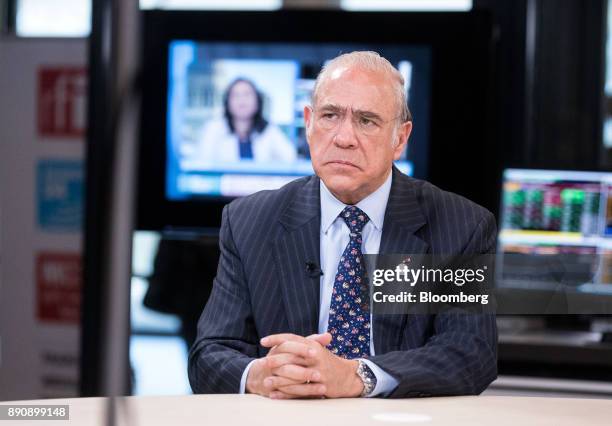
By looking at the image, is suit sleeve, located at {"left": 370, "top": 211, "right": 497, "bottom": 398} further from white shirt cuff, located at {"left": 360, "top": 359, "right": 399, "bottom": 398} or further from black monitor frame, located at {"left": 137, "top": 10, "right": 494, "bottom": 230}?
black monitor frame, located at {"left": 137, "top": 10, "right": 494, "bottom": 230}

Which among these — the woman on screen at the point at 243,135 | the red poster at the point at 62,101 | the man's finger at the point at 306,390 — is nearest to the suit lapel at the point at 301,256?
the man's finger at the point at 306,390

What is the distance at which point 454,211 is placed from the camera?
4.31 feet

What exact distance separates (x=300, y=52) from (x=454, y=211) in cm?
151

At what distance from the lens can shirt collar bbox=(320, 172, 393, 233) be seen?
1.29 metres

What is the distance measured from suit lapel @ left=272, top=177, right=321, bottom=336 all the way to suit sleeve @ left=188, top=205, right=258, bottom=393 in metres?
0.07

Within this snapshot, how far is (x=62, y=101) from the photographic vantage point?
10.4 ft

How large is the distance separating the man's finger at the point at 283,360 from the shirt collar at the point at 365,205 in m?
0.27

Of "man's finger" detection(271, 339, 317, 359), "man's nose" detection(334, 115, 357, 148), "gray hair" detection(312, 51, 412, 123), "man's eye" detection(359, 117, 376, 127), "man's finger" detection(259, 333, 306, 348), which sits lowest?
"man's finger" detection(271, 339, 317, 359)

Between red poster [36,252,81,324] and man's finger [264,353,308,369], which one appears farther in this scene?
red poster [36,252,81,324]

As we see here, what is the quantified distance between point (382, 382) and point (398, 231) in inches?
8.9

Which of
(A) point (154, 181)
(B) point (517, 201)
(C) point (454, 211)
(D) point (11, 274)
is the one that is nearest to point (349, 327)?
(C) point (454, 211)

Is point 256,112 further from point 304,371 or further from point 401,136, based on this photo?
point 304,371

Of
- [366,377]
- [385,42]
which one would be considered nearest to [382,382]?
[366,377]

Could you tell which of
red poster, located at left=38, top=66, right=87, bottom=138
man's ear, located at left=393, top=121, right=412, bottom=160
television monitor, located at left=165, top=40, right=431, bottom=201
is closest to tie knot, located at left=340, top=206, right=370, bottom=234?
man's ear, located at left=393, top=121, right=412, bottom=160
